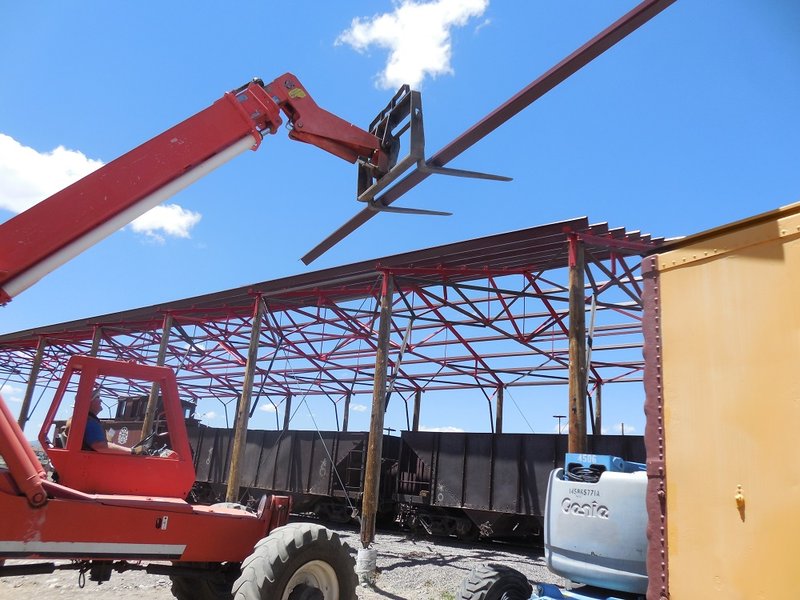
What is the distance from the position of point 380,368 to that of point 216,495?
Answer: 1410 cm

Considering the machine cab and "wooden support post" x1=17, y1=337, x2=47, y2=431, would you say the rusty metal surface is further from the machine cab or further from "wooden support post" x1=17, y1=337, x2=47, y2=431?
"wooden support post" x1=17, y1=337, x2=47, y2=431

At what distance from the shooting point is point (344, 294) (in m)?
16.6

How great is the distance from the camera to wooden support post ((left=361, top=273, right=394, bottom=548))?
11406mm

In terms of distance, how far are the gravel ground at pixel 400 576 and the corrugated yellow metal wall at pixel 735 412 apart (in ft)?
13.1

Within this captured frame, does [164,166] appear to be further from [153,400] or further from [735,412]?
[153,400]

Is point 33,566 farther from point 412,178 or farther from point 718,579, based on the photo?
point 718,579

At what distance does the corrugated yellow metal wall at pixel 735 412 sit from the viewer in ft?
9.20

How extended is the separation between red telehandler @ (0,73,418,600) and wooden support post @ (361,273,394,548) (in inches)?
214

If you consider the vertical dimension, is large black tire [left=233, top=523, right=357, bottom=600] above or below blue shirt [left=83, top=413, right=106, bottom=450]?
below

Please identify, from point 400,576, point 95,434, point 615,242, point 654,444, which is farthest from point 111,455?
point 615,242

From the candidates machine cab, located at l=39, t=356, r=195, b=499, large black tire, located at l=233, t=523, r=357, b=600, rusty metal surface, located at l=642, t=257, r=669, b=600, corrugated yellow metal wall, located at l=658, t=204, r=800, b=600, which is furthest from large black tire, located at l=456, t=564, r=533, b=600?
machine cab, located at l=39, t=356, r=195, b=499

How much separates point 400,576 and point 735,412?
883 centimetres

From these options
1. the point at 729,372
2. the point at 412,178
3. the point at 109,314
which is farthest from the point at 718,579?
the point at 109,314

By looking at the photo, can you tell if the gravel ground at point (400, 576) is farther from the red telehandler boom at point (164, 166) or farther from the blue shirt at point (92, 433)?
the red telehandler boom at point (164, 166)
